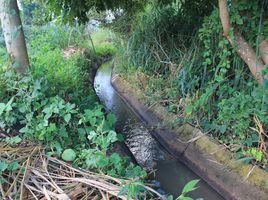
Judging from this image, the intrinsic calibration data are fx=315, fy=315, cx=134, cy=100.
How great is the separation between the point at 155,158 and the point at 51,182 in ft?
6.91

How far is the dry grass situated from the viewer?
212 cm

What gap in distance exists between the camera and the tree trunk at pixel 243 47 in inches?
125

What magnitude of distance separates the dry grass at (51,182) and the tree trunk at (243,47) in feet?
6.07

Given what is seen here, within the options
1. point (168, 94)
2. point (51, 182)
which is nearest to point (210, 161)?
point (168, 94)

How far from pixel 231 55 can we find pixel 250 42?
0.39 metres

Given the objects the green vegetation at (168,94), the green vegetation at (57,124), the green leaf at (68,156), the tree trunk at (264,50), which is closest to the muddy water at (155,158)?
the green vegetation at (168,94)

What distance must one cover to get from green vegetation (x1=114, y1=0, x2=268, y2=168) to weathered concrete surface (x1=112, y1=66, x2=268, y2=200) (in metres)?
0.11

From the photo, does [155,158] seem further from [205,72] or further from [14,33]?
[14,33]

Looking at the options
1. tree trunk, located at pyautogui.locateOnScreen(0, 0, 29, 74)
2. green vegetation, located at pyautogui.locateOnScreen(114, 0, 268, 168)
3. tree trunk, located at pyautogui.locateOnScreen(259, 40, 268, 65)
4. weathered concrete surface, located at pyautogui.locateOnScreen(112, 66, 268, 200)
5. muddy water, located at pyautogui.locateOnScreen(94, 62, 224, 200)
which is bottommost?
muddy water, located at pyautogui.locateOnScreen(94, 62, 224, 200)

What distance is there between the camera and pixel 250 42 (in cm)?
342

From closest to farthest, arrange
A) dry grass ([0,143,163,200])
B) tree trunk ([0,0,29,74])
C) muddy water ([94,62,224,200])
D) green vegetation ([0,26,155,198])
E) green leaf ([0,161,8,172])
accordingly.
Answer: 1. dry grass ([0,143,163,200])
2. green leaf ([0,161,8,172])
3. green vegetation ([0,26,155,198])
4. tree trunk ([0,0,29,74])
5. muddy water ([94,62,224,200])

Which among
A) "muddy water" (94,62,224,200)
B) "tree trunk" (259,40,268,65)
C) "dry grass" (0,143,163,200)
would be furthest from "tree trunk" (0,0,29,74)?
"tree trunk" (259,40,268,65)

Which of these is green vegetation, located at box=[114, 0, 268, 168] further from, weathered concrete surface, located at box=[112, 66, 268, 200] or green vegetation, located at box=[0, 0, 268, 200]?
weathered concrete surface, located at box=[112, 66, 268, 200]

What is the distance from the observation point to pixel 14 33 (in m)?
3.25
